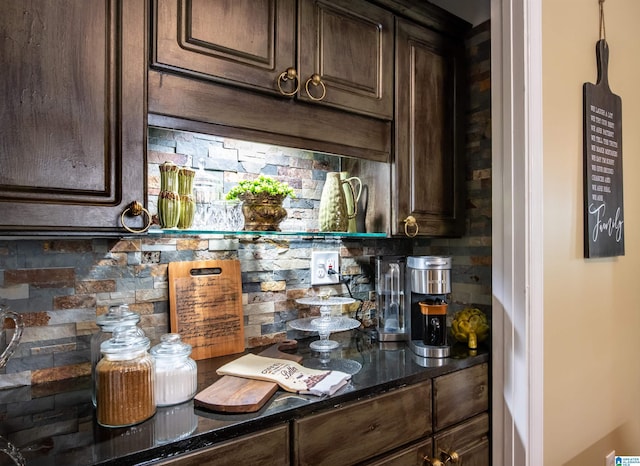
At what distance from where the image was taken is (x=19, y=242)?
3.65 ft

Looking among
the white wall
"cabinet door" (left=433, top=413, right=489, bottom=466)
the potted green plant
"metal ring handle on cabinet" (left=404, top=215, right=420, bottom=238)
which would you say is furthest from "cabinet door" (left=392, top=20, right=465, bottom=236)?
"cabinet door" (left=433, top=413, right=489, bottom=466)

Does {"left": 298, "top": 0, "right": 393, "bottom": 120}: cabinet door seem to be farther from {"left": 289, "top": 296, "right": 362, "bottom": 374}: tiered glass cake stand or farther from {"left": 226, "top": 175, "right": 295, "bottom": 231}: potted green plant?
{"left": 289, "top": 296, "right": 362, "bottom": 374}: tiered glass cake stand

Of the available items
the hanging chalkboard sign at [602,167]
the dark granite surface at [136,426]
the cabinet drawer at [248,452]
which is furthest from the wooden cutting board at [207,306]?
the hanging chalkboard sign at [602,167]

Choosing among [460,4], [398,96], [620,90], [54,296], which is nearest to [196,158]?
[54,296]

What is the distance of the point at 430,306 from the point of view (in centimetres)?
149

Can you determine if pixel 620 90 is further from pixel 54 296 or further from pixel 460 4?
pixel 54 296

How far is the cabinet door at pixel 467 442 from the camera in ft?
4.45

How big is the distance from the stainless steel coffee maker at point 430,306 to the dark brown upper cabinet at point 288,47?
23.7 inches

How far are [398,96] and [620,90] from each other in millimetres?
1224

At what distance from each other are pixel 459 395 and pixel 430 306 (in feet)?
1.09

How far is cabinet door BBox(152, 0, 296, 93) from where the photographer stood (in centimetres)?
106

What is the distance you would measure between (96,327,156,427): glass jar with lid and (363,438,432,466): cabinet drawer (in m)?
0.66

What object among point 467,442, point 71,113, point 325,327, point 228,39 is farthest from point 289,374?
point 228,39

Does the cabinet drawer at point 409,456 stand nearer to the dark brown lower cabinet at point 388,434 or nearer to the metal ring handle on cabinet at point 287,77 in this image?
the dark brown lower cabinet at point 388,434
